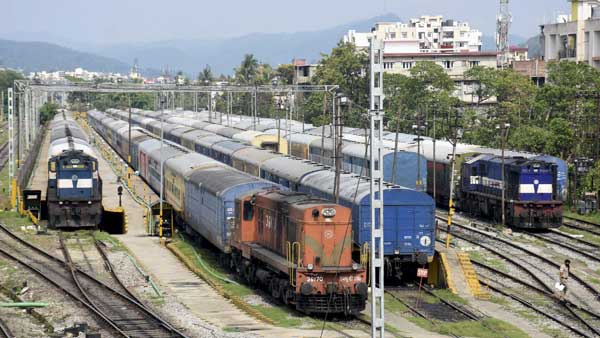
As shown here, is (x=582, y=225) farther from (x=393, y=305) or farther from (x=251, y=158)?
(x=393, y=305)

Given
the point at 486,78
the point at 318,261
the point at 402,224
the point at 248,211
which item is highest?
the point at 486,78

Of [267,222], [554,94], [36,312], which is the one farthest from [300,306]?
[554,94]

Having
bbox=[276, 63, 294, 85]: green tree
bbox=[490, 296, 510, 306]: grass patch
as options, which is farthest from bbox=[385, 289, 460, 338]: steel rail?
bbox=[276, 63, 294, 85]: green tree

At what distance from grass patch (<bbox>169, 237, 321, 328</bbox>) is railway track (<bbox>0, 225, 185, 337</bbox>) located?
9.60 feet

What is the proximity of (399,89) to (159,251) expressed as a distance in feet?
192

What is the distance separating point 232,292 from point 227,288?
856 millimetres

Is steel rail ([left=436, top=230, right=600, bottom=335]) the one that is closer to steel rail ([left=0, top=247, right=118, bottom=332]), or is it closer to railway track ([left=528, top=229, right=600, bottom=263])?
railway track ([left=528, top=229, right=600, bottom=263])

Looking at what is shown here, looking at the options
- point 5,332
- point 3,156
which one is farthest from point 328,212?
point 3,156

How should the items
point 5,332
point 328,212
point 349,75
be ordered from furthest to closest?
point 349,75 → point 328,212 → point 5,332

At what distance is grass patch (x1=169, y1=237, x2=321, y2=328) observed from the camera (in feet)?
87.8

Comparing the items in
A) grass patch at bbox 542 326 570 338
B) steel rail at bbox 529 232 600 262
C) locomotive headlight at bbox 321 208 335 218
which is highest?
locomotive headlight at bbox 321 208 335 218

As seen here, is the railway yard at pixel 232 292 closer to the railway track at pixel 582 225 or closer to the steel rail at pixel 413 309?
the steel rail at pixel 413 309

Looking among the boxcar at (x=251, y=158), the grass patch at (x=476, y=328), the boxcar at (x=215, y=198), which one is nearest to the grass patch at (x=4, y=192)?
the boxcar at (x=251, y=158)

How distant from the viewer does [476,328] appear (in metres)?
26.6
